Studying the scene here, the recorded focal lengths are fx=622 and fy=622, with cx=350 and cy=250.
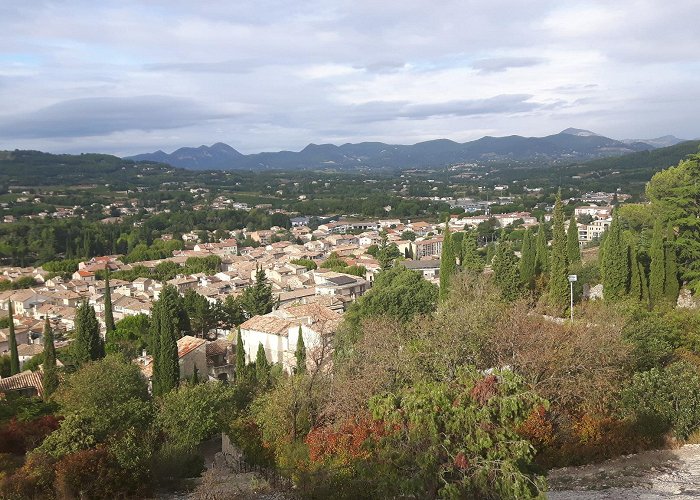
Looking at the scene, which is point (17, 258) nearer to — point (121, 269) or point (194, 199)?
point (121, 269)

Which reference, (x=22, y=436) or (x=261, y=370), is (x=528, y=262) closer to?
(x=261, y=370)

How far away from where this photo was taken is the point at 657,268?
23641mm

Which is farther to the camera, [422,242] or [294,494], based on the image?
[422,242]

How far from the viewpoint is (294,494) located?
10648 millimetres

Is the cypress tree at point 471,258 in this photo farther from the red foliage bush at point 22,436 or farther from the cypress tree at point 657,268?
the red foliage bush at point 22,436

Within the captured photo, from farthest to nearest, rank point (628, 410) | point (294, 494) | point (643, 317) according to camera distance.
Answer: point (643, 317), point (628, 410), point (294, 494)

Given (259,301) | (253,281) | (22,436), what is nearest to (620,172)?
(253,281)

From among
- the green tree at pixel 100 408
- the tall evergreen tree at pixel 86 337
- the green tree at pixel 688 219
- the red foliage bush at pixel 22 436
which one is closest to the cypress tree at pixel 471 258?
the green tree at pixel 688 219

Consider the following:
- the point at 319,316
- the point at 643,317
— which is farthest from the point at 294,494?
the point at 319,316

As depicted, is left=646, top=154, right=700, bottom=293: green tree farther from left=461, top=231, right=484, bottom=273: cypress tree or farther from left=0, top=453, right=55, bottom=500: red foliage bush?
left=0, top=453, right=55, bottom=500: red foliage bush

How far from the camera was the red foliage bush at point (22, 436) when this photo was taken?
15719 millimetres

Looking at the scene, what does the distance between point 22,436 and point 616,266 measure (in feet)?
66.5

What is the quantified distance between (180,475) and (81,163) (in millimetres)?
183262

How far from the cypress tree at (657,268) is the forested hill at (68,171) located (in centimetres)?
14341
